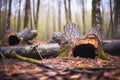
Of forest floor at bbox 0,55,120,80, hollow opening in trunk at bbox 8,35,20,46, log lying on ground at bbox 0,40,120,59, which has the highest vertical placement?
forest floor at bbox 0,55,120,80

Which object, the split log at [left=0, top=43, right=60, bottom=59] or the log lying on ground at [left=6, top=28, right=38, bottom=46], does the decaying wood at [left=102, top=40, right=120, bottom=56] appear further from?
the log lying on ground at [left=6, top=28, right=38, bottom=46]

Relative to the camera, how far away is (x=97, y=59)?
5.59 m

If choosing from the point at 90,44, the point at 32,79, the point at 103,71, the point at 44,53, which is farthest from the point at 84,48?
the point at 32,79

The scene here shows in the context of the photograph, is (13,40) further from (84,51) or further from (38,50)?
(84,51)

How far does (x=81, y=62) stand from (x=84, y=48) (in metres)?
1.22

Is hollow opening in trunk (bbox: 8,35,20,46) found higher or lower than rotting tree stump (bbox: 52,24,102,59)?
lower

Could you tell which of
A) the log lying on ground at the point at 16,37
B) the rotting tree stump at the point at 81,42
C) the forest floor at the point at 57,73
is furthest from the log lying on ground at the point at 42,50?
the log lying on ground at the point at 16,37

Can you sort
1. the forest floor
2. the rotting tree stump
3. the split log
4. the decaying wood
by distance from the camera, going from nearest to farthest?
the forest floor < the rotting tree stump < the split log < the decaying wood

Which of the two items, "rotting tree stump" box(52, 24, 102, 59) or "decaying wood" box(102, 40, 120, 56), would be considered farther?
"decaying wood" box(102, 40, 120, 56)

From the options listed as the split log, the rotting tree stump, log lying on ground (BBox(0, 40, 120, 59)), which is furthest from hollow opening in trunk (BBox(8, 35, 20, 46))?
the rotting tree stump

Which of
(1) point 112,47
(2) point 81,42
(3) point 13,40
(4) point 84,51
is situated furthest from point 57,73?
(3) point 13,40

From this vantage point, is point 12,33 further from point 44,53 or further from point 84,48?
point 84,48

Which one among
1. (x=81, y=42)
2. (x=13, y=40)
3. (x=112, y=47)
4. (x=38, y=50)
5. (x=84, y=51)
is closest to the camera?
(x=81, y=42)

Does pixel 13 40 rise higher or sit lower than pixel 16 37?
lower
